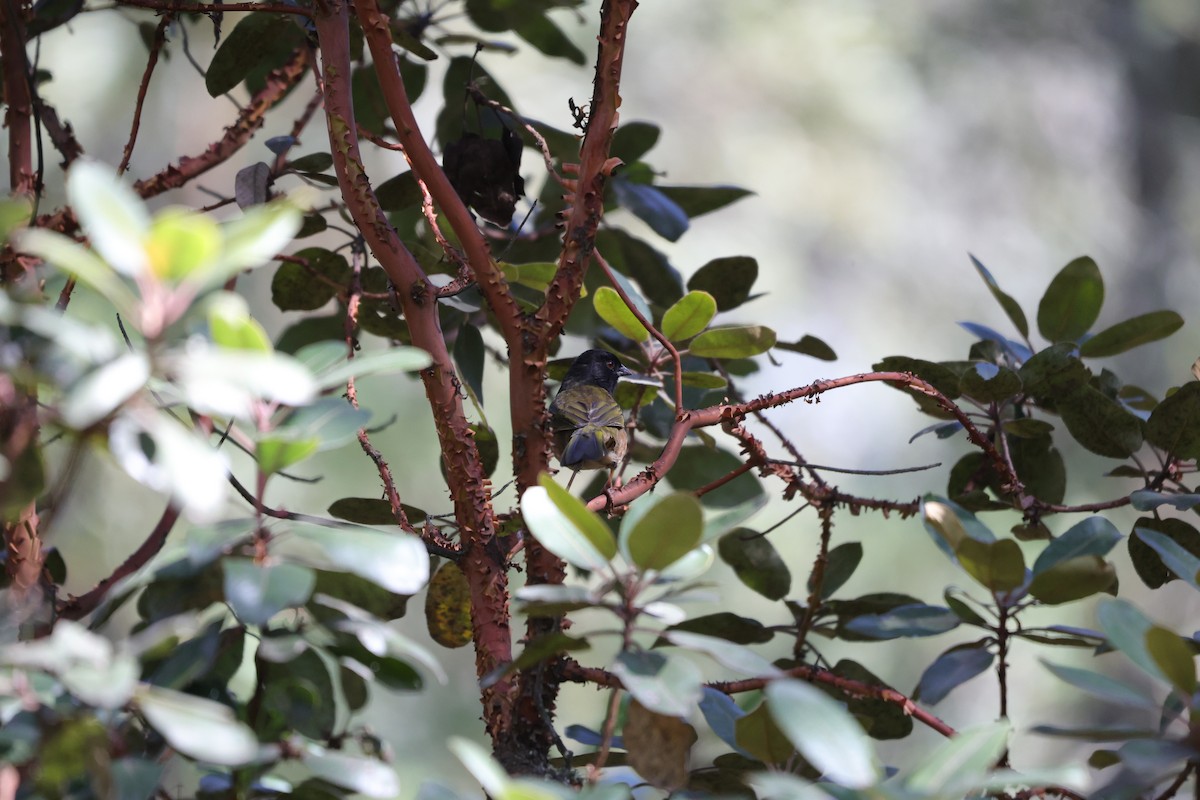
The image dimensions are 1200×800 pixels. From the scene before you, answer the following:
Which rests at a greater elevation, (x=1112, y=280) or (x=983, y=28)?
(x=983, y=28)

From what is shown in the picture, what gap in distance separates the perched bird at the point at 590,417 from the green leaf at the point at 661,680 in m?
0.79

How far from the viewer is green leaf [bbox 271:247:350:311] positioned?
1359 millimetres

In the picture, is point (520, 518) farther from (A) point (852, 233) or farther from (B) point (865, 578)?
(A) point (852, 233)

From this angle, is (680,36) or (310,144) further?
(680,36)

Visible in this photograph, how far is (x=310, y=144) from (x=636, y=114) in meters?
2.18

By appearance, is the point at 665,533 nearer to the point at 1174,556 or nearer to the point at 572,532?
the point at 572,532

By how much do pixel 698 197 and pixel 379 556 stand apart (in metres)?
1.08

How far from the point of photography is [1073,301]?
1.33 meters

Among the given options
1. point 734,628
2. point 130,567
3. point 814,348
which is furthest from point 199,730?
point 814,348

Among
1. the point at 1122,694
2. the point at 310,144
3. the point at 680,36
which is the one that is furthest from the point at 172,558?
the point at 680,36

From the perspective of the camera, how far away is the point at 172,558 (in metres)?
0.62

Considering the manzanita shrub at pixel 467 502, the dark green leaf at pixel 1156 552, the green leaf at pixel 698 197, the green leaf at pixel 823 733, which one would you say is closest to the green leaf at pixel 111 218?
the manzanita shrub at pixel 467 502

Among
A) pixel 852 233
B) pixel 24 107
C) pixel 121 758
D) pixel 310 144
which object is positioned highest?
pixel 852 233

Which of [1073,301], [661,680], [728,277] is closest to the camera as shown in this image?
[661,680]
